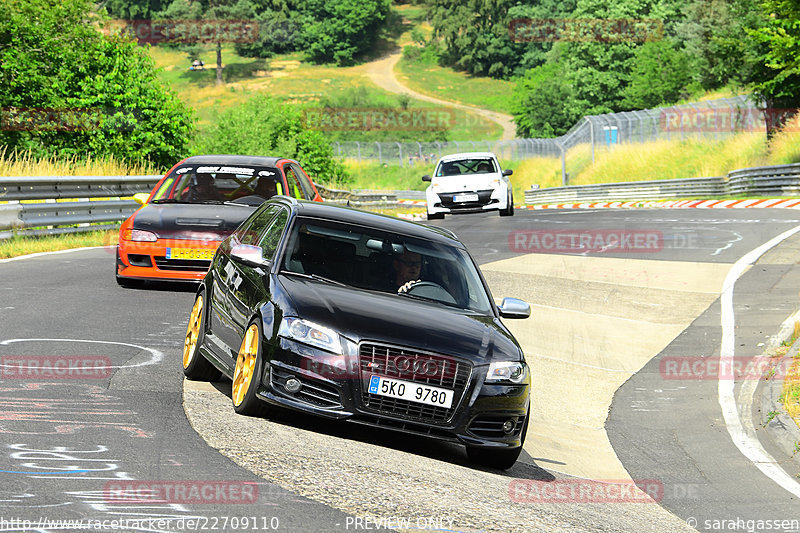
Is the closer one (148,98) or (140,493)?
(140,493)

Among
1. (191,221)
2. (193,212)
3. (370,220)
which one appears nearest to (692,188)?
(193,212)

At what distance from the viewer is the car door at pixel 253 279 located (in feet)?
24.1

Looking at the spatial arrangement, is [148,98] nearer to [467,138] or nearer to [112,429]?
[112,429]

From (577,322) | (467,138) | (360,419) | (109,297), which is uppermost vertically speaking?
(360,419)

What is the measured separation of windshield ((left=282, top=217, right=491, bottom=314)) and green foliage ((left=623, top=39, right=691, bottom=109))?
271ft

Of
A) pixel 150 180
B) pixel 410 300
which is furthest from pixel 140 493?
pixel 150 180

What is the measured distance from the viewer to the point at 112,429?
253 inches

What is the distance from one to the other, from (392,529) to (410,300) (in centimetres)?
270

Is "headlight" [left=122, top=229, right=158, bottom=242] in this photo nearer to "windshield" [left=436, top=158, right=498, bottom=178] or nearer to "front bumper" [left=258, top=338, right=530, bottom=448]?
"front bumper" [left=258, top=338, right=530, bottom=448]

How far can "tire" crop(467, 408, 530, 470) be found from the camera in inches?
282

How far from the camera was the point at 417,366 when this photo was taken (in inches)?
263

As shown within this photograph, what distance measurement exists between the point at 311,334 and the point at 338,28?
170622mm

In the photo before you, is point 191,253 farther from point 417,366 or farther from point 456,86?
point 456,86

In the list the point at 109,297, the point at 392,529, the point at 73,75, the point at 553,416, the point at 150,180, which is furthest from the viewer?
the point at 73,75
